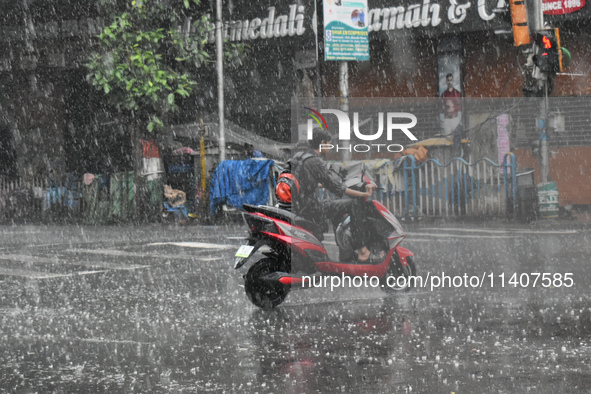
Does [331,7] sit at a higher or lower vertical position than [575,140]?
higher

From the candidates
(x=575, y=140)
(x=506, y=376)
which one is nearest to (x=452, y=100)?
(x=575, y=140)

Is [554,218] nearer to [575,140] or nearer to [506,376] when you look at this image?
[575,140]

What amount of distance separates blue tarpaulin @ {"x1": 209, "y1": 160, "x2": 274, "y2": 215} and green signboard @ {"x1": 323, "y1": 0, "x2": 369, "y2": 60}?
3.27 metres

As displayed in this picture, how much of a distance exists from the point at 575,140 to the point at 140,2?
12.1 m

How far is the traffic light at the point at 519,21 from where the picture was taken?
47.2ft

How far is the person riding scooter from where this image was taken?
22.4 ft

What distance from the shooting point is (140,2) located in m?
20.5

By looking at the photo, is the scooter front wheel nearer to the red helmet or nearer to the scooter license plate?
the red helmet

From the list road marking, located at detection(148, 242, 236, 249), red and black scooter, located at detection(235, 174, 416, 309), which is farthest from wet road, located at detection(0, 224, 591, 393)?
road marking, located at detection(148, 242, 236, 249)

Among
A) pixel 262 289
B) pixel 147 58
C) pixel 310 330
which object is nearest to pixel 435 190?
pixel 262 289

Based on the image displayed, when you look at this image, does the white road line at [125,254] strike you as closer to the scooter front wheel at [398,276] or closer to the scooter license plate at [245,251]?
the scooter license plate at [245,251]

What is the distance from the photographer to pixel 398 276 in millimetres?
7324

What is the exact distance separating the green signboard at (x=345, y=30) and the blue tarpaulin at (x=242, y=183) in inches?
129

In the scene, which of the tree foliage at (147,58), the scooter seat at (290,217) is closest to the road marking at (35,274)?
the scooter seat at (290,217)
